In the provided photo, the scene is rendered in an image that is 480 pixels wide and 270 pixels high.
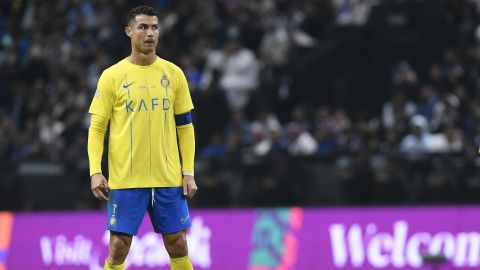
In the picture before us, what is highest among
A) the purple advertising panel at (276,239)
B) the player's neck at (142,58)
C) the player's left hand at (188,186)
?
the player's neck at (142,58)

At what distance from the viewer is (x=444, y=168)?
15758 millimetres

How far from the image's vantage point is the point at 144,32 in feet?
27.4

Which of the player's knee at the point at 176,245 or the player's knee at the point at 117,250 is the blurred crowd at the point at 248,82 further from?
the player's knee at the point at 117,250

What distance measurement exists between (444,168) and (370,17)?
446 cm

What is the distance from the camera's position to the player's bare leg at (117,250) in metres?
8.40

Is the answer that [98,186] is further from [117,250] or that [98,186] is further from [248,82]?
[248,82]

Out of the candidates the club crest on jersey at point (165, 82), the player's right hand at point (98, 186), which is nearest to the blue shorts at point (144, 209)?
the player's right hand at point (98, 186)

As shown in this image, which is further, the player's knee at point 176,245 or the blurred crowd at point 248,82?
the blurred crowd at point 248,82

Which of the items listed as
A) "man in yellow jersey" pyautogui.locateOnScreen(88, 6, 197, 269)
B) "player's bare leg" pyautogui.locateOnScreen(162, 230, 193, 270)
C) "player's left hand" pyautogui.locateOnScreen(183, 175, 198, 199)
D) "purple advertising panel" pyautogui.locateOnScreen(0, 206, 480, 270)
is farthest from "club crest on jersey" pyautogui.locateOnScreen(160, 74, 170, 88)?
"purple advertising panel" pyautogui.locateOnScreen(0, 206, 480, 270)

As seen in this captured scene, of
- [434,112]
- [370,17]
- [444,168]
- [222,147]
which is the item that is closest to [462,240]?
[444,168]

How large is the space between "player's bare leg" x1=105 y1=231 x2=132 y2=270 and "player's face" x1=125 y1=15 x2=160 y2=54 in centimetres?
136

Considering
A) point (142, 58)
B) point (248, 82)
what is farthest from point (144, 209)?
point (248, 82)

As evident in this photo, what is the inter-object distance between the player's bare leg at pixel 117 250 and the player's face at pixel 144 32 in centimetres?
136

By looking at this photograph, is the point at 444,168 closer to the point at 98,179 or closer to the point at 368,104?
the point at 368,104
